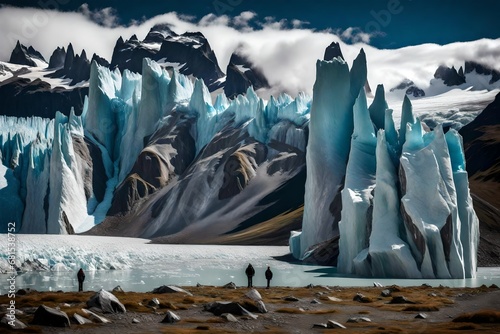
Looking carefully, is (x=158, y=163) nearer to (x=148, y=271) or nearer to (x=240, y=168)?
(x=240, y=168)

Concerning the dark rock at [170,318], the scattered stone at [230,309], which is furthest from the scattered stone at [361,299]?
the dark rock at [170,318]

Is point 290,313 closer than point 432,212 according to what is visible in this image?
Yes

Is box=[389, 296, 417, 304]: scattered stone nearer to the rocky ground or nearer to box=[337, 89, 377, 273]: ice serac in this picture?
the rocky ground

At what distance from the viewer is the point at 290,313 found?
77.5 feet

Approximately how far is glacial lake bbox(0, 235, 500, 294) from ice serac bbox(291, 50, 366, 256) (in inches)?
306

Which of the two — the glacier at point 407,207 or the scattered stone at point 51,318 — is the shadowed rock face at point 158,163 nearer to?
the glacier at point 407,207

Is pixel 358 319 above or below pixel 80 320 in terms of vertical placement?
below

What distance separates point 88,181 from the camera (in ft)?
494

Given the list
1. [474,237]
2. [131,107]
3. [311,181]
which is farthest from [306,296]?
[131,107]

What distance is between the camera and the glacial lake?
4221 cm

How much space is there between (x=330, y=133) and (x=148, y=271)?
34956 millimetres

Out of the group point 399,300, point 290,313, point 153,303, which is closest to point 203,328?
point 290,313

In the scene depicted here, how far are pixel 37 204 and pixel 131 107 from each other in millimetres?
34744

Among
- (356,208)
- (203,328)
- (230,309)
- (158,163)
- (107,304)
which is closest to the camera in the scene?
(203,328)
